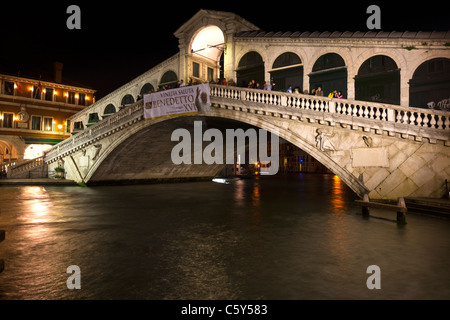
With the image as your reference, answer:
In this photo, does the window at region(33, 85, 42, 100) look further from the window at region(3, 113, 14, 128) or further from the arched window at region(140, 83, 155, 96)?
the arched window at region(140, 83, 155, 96)

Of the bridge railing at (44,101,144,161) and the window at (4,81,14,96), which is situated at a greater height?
the window at (4,81,14,96)

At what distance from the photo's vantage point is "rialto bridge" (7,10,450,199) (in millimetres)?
12391

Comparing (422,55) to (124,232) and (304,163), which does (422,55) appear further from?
(304,163)

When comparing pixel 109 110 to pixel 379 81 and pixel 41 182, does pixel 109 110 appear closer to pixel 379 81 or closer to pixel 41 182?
pixel 41 182

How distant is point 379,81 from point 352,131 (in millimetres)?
4867

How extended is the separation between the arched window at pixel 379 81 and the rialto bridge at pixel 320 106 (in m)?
0.05

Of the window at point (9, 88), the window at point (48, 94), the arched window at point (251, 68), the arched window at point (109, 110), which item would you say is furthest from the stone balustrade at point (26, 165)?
the arched window at point (251, 68)

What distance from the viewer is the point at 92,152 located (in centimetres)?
2428

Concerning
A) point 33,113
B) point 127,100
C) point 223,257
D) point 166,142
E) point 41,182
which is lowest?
point 223,257

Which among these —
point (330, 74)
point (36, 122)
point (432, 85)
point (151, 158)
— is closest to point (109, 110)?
point (151, 158)

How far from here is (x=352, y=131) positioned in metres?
13.4

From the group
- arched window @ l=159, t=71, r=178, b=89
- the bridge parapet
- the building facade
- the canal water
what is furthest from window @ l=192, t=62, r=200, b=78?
the building facade

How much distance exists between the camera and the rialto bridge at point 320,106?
12391mm

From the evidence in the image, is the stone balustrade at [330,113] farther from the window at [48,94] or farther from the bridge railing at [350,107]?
the window at [48,94]
